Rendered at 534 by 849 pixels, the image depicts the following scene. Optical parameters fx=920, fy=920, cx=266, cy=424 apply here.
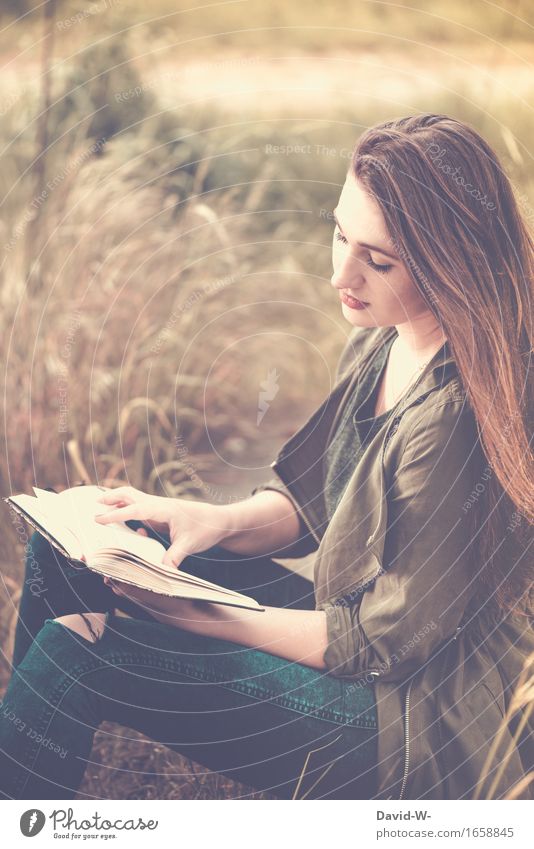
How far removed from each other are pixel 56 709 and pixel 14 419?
1.11 meters

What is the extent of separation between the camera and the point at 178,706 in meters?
1.33

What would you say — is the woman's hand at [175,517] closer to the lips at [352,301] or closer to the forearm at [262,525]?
the forearm at [262,525]

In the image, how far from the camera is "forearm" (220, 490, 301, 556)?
1636 millimetres

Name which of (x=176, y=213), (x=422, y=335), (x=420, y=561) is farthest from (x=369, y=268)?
(x=176, y=213)

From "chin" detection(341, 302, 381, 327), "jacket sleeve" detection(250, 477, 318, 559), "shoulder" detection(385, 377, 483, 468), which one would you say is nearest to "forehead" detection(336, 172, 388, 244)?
"chin" detection(341, 302, 381, 327)

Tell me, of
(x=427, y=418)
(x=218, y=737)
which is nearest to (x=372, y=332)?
(x=427, y=418)

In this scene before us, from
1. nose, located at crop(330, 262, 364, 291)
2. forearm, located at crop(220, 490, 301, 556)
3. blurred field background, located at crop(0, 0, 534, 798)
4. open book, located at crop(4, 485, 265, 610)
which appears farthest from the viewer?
blurred field background, located at crop(0, 0, 534, 798)

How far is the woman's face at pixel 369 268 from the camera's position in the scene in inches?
52.9

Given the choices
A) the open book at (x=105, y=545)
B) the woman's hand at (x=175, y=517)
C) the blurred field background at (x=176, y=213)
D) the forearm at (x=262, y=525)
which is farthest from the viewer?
the blurred field background at (x=176, y=213)

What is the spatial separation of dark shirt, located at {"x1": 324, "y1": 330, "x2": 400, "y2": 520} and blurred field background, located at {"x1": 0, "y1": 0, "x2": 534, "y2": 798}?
2.00ft

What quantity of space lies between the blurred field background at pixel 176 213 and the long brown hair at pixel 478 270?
67cm

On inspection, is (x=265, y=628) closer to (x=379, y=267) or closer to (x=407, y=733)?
(x=407, y=733)

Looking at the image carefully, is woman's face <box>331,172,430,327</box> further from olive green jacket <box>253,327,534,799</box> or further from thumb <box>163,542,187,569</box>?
thumb <box>163,542,187,569</box>
